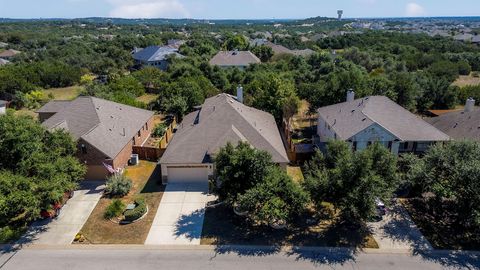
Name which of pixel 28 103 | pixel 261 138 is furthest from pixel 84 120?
pixel 28 103

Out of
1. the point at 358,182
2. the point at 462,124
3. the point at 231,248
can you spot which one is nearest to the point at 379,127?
the point at 462,124

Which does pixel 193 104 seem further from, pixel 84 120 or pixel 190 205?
pixel 190 205

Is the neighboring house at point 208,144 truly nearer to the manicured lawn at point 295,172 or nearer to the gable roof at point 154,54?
the manicured lawn at point 295,172

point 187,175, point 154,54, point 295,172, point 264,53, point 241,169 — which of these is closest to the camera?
point 241,169

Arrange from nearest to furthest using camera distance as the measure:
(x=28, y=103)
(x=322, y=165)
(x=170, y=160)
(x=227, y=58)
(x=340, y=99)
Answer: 1. (x=322, y=165)
2. (x=170, y=160)
3. (x=340, y=99)
4. (x=28, y=103)
5. (x=227, y=58)

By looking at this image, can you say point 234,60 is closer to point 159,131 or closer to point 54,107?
point 159,131

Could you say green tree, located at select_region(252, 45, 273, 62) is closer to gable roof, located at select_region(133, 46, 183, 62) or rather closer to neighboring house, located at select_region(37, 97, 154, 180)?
gable roof, located at select_region(133, 46, 183, 62)
